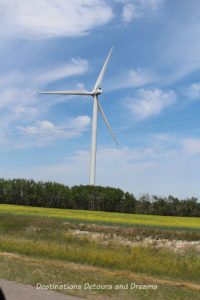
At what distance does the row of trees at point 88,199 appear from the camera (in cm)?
10131

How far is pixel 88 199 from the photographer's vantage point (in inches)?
3989

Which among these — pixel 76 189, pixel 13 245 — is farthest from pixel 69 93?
pixel 13 245

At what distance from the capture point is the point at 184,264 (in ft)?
71.0

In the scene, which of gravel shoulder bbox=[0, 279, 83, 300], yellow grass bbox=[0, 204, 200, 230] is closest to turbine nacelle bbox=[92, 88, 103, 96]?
yellow grass bbox=[0, 204, 200, 230]

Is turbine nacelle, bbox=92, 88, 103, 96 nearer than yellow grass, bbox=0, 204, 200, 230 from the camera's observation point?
No

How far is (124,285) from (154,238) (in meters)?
19.2

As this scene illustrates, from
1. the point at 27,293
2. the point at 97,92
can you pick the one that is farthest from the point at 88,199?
the point at 27,293

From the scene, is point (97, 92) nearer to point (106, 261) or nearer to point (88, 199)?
point (88, 199)

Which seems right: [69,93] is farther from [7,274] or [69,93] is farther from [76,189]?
[7,274]

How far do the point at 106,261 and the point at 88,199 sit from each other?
82325 mm

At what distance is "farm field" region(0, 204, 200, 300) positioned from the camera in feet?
44.7

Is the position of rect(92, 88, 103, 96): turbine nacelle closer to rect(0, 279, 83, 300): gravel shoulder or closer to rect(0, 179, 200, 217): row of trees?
rect(0, 179, 200, 217): row of trees

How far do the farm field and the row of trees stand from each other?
64.1 meters

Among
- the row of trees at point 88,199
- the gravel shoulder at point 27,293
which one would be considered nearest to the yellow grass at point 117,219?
the gravel shoulder at point 27,293
